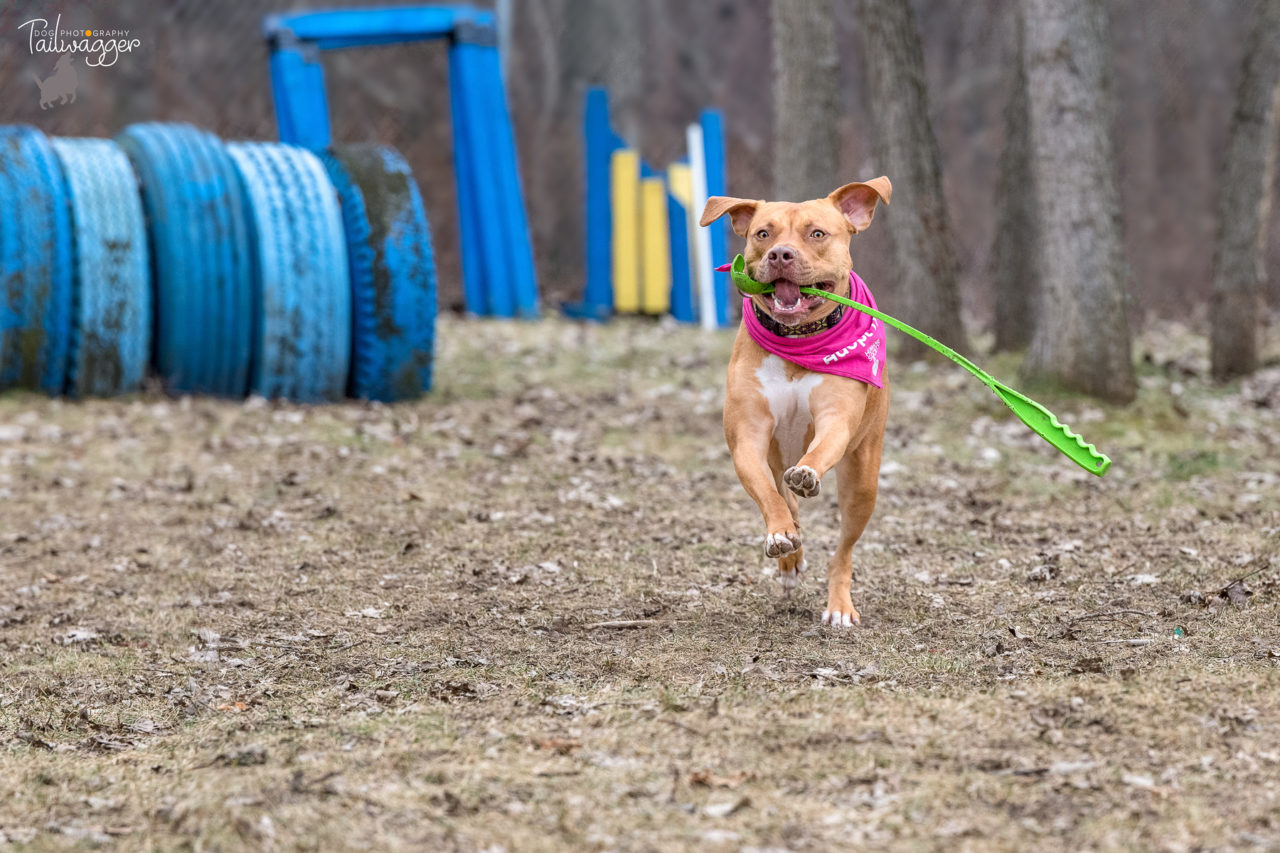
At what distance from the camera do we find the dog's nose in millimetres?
4645

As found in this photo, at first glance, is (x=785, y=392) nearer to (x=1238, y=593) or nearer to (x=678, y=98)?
(x=1238, y=593)

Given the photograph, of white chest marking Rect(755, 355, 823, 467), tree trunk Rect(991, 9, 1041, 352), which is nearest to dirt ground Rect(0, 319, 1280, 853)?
white chest marking Rect(755, 355, 823, 467)

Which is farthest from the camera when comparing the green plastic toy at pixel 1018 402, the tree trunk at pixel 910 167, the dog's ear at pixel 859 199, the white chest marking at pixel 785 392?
the tree trunk at pixel 910 167

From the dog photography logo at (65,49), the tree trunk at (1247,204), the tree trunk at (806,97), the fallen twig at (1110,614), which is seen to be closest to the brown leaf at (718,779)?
the fallen twig at (1110,614)

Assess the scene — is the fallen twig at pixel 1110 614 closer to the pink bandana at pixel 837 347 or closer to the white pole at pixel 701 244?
the pink bandana at pixel 837 347

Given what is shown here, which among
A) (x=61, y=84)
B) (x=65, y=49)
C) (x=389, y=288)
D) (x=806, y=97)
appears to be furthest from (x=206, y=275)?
(x=61, y=84)

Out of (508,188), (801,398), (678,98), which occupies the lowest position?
(801,398)

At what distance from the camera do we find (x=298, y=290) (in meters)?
10.0

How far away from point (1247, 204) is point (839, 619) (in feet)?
23.9

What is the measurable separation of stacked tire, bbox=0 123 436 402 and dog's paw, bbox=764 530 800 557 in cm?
590

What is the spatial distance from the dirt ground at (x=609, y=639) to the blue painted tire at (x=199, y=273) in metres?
0.71

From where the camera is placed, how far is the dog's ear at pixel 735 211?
505 centimetres

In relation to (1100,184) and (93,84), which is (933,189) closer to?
(1100,184)

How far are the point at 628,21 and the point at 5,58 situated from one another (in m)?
12.7
